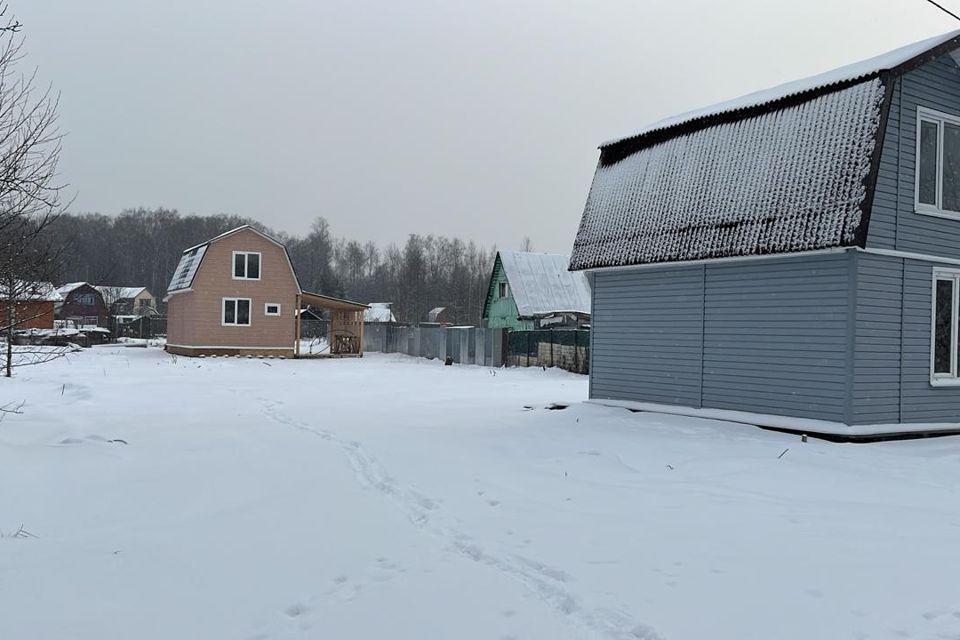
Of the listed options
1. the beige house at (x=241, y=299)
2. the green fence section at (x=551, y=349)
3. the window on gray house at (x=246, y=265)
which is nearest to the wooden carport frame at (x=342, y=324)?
the beige house at (x=241, y=299)

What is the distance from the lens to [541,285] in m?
40.7

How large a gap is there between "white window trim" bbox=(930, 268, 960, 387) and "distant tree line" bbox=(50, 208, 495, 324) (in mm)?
64267

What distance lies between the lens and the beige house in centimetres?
3312

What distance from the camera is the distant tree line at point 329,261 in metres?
85.4

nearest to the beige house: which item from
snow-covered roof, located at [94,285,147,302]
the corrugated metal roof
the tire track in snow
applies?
the corrugated metal roof

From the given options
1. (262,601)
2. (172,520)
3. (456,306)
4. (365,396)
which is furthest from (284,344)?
(456,306)

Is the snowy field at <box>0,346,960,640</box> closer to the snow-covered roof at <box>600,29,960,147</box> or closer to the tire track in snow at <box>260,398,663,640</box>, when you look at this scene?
the tire track in snow at <box>260,398,663,640</box>

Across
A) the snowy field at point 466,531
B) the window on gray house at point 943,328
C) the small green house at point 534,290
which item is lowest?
the snowy field at point 466,531

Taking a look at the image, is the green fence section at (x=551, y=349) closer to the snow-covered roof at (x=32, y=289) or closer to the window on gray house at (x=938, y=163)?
the window on gray house at (x=938, y=163)

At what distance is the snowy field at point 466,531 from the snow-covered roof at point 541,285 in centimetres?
2699

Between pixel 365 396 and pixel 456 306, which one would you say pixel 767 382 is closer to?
pixel 365 396

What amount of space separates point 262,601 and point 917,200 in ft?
36.2

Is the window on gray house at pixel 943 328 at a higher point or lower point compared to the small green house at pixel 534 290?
lower

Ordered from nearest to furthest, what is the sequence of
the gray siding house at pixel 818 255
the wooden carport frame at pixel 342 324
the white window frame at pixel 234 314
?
the gray siding house at pixel 818 255 → the white window frame at pixel 234 314 → the wooden carport frame at pixel 342 324
